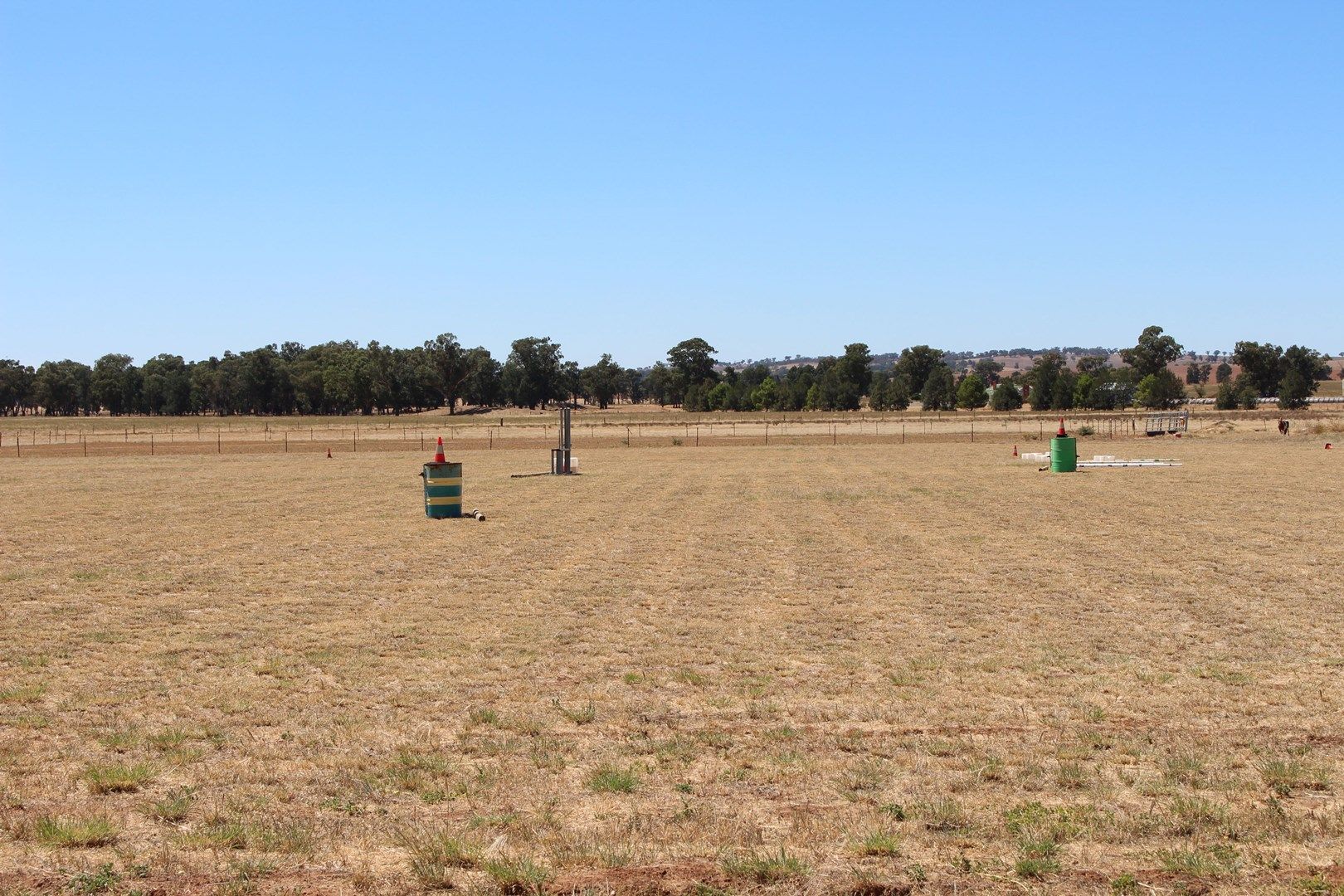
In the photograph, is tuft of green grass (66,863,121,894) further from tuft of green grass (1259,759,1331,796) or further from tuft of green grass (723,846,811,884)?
tuft of green grass (1259,759,1331,796)

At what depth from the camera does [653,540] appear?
2005cm

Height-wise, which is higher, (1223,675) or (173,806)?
(173,806)

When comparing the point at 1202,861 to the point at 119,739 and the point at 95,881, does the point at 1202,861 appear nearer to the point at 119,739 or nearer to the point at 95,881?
the point at 95,881

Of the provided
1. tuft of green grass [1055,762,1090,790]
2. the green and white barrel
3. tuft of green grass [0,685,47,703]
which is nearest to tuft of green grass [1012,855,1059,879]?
tuft of green grass [1055,762,1090,790]

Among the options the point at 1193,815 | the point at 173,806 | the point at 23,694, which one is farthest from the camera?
the point at 23,694

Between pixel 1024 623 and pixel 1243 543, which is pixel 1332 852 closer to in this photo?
pixel 1024 623

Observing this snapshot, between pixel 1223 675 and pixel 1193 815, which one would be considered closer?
pixel 1193 815

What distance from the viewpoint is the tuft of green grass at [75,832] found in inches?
227

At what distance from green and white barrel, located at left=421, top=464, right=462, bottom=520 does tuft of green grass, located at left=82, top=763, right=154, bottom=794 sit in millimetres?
16939

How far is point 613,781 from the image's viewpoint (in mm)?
6840

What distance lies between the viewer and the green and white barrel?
79.2 ft

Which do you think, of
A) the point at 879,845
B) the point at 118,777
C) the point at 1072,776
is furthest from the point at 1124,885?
the point at 118,777

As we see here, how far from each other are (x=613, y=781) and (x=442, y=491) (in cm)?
1789

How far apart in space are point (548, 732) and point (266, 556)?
11542 millimetres
